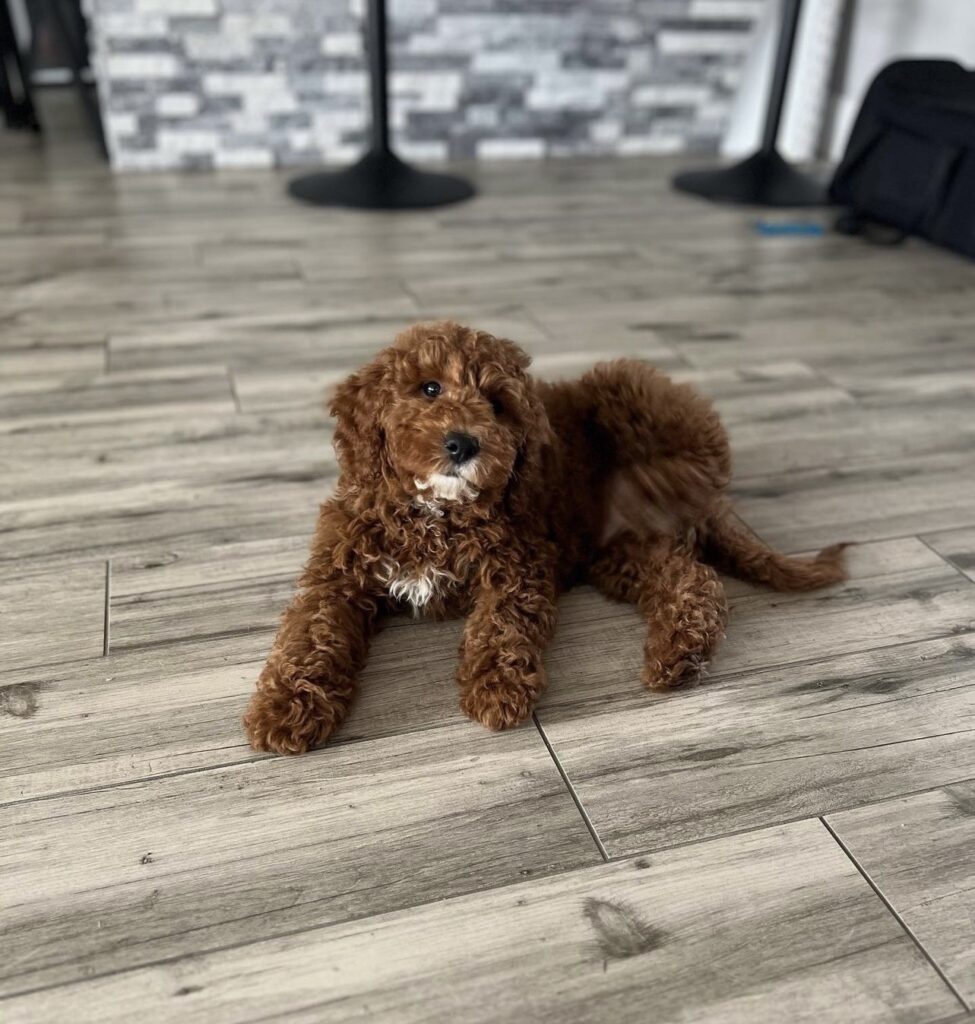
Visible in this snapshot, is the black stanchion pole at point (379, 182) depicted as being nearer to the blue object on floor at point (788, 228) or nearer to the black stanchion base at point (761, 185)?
the black stanchion base at point (761, 185)

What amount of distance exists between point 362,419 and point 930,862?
84 centimetres

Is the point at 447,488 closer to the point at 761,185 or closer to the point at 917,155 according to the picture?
the point at 917,155

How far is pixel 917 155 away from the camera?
2875mm

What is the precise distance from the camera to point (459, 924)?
3.31 ft

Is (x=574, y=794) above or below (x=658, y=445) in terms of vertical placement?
below

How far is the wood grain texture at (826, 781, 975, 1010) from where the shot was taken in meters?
1.00

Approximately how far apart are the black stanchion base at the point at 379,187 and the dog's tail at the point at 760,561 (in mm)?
2180

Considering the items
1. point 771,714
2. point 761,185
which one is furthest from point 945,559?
point 761,185

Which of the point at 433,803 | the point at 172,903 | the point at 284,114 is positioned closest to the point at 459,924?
the point at 433,803

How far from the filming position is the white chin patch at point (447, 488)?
1.19m

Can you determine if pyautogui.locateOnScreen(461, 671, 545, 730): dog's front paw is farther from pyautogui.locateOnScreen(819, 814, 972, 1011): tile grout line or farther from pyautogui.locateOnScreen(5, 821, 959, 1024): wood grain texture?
pyautogui.locateOnScreen(819, 814, 972, 1011): tile grout line

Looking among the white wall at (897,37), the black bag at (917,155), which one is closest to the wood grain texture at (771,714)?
the black bag at (917,155)

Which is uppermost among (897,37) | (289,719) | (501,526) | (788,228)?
(897,37)

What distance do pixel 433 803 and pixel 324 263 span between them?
204 cm
